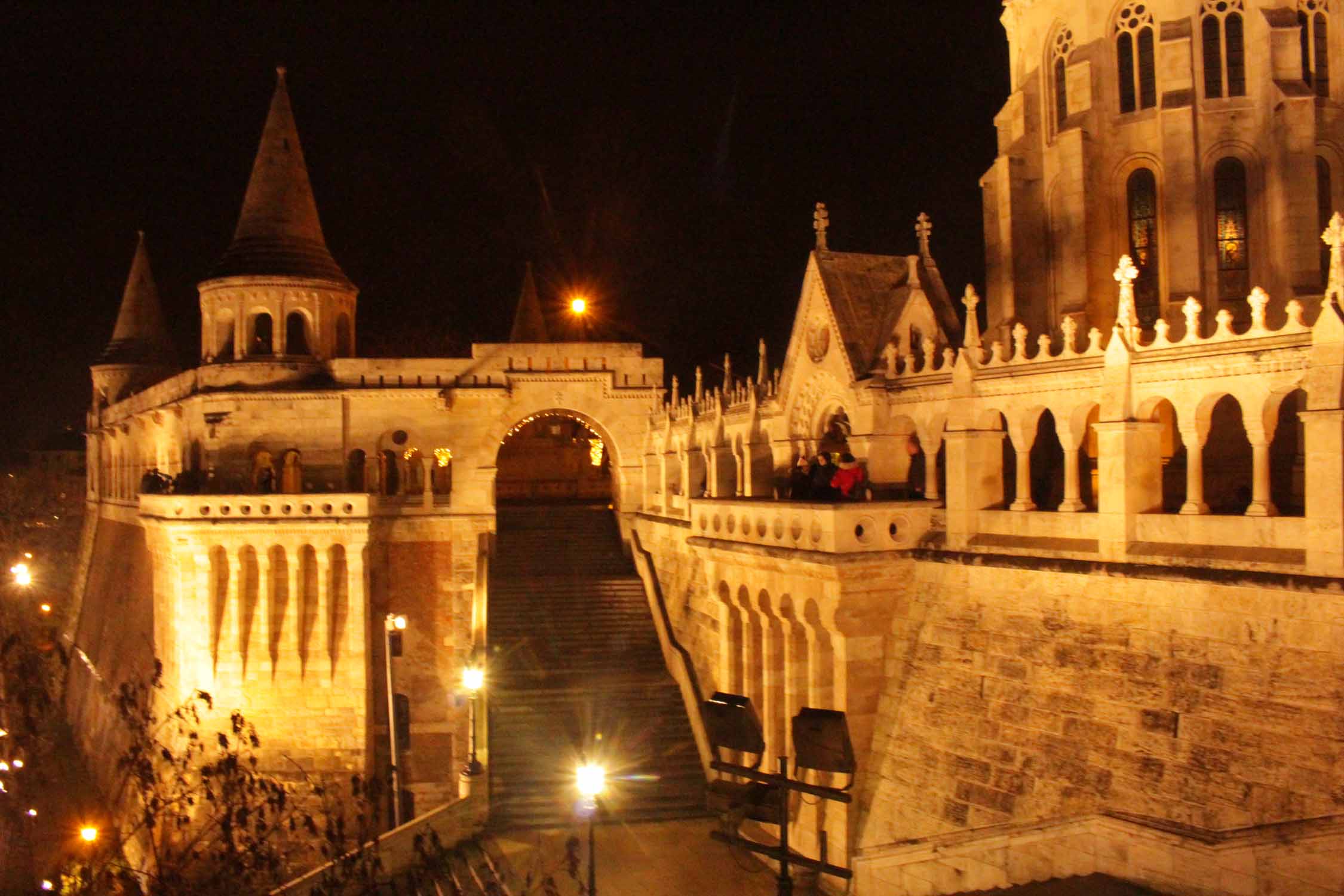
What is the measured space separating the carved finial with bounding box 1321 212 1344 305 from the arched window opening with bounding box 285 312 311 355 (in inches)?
1052

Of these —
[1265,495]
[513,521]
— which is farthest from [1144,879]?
[513,521]

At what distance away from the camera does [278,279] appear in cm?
3111

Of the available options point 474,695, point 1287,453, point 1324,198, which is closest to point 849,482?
point 1287,453

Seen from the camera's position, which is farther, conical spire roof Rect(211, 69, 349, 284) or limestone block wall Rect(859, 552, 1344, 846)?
conical spire roof Rect(211, 69, 349, 284)

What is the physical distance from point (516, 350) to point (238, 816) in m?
14.7

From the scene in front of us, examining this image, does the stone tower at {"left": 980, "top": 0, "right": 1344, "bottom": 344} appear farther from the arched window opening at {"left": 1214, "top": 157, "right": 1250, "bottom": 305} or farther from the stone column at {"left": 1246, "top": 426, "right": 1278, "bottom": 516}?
Result: the stone column at {"left": 1246, "top": 426, "right": 1278, "bottom": 516}

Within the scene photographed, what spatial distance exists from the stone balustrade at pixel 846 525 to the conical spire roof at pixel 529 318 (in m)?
25.4

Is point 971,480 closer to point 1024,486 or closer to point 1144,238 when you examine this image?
point 1024,486

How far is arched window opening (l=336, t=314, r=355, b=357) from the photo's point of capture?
3253cm

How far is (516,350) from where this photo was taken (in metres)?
32.2

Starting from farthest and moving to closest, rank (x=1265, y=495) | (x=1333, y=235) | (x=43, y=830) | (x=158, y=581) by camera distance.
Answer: (x=43, y=830) → (x=158, y=581) → (x=1265, y=495) → (x=1333, y=235)

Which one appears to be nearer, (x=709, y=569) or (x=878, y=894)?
(x=878, y=894)

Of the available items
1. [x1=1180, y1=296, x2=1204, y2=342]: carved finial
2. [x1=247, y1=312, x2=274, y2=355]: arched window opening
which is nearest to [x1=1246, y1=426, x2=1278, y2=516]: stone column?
[x1=1180, y1=296, x2=1204, y2=342]: carved finial

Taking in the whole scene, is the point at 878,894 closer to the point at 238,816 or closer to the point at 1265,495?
the point at 1265,495
